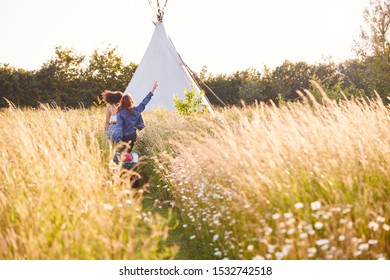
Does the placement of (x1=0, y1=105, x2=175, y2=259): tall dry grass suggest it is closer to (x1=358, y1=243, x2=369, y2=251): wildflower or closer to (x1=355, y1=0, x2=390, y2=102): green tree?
(x1=358, y1=243, x2=369, y2=251): wildflower

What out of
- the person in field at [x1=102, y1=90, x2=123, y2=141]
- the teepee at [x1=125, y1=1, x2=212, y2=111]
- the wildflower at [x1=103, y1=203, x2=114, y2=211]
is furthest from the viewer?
the teepee at [x1=125, y1=1, x2=212, y2=111]

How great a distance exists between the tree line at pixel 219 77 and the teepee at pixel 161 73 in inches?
51.4

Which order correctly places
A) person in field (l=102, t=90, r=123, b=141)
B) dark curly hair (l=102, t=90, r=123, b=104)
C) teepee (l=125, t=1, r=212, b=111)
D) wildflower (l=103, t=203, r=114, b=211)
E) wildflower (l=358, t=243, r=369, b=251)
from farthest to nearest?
1. teepee (l=125, t=1, r=212, b=111)
2. dark curly hair (l=102, t=90, r=123, b=104)
3. person in field (l=102, t=90, r=123, b=141)
4. wildflower (l=103, t=203, r=114, b=211)
5. wildflower (l=358, t=243, r=369, b=251)

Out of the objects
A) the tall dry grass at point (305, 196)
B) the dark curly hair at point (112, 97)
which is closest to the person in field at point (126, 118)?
the dark curly hair at point (112, 97)

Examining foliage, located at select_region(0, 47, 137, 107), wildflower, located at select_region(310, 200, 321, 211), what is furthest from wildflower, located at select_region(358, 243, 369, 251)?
foliage, located at select_region(0, 47, 137, 107)

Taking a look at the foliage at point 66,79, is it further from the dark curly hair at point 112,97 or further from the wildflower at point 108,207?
the wildflower at point 108,207

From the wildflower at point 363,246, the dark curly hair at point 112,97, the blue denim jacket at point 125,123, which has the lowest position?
the wildflower at point 363,246

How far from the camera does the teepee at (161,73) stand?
47.7ft

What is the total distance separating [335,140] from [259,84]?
21929 mm

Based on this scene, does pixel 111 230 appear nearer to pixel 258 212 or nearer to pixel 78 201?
pixel 78 201

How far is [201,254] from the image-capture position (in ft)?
11.3

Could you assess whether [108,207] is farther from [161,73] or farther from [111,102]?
[161,73]

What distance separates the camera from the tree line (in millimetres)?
14730

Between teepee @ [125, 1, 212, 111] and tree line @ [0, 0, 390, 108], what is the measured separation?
1307 millimetres
